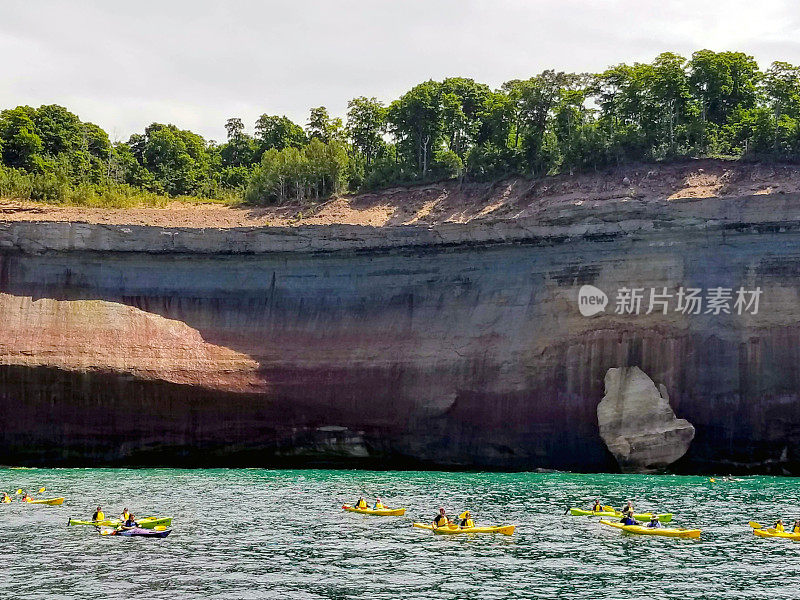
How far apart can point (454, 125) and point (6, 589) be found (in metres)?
53.3

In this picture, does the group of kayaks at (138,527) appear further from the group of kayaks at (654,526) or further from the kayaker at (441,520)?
the group of kayaks at (654,526)

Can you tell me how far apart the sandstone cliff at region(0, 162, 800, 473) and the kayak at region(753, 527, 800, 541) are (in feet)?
50.9

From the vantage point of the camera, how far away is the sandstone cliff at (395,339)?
147 ft

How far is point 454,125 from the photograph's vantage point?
70125mm

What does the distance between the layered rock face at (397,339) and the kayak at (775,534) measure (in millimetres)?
15300

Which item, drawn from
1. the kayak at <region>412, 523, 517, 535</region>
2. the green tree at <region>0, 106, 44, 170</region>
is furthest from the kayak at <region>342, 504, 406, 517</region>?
the green tree at <region>0, 106, 44, 170</region>

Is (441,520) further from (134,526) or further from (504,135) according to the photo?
(504,135)

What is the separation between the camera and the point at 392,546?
87.6ft

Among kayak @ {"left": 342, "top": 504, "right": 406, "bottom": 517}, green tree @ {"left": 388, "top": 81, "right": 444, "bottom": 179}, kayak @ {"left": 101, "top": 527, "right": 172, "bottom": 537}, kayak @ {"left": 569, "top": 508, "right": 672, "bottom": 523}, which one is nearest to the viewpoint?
kayak @ {"left": 101, "top": 527, "right": 172, "bottom": 537}

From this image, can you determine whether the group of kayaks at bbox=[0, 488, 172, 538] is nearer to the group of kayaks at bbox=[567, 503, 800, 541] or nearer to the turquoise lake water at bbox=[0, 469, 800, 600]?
the turquoise lake water at bbox=[0, 469, 800, 600]

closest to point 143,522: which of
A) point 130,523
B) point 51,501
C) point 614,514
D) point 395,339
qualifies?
point 130,523

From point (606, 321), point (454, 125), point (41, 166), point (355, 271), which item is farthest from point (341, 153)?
point (606, 321)

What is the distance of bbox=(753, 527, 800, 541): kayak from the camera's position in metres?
27.6

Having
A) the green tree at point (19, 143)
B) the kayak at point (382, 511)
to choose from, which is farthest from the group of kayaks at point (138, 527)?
the green tree at point (19, 143)
